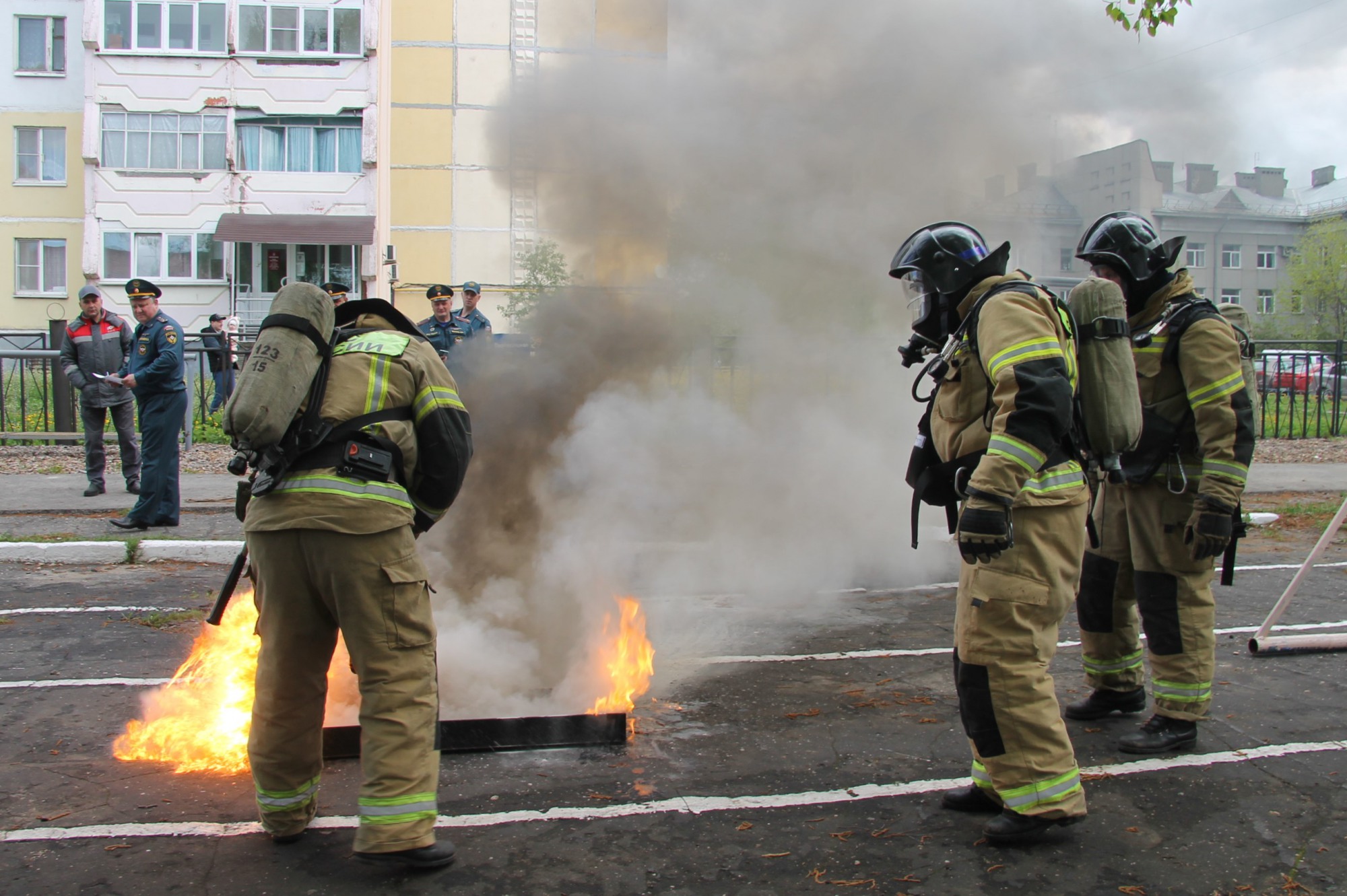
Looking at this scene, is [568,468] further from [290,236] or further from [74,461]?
[290,236]

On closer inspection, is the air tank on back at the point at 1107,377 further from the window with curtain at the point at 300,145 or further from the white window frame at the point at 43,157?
the white window frame at the point at 43,157

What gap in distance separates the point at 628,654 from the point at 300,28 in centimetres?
2850

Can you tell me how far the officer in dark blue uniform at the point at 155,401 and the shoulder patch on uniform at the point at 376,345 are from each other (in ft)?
17.6

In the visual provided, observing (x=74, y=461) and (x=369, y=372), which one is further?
(x=74, y=461)

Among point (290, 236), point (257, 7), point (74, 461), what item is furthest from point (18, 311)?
point (74, 461)

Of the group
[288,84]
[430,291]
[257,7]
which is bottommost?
[430,291]

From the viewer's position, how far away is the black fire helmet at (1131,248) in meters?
4.08

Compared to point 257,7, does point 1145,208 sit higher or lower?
lower

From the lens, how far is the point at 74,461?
11547mm

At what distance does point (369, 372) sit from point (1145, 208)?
5194 mm

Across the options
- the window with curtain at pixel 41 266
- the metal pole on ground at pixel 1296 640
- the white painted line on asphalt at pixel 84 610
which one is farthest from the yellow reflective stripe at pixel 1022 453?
the window with curtain at pixel 41 266

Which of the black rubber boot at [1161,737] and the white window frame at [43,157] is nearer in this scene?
the black rubber boot at [1161,737]

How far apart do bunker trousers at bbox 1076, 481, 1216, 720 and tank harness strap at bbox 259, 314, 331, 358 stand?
3.06 meters

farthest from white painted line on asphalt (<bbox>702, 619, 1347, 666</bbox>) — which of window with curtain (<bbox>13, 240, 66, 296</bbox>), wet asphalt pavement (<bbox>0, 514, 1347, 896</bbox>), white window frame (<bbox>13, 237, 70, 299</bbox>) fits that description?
window with curtain (<bbox>13, 240, 66, 296</bbox>)
